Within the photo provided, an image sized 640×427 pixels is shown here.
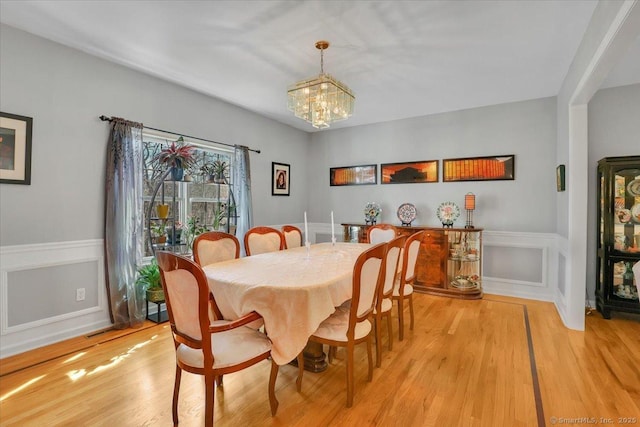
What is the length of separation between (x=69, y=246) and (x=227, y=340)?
215 centimetres

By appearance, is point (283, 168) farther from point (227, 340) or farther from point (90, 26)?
point (227, 340)

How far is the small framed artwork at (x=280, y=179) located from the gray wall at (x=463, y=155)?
740 mm

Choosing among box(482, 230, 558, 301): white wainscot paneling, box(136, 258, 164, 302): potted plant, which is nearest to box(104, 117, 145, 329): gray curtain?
box(136, 258, 164, 302): potted plant

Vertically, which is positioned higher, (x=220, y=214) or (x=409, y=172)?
(x=409, y=172)

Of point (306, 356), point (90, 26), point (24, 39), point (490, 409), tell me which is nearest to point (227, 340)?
point (306, 356)

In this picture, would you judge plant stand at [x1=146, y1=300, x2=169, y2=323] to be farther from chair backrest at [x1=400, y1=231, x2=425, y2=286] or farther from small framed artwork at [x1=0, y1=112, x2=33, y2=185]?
chair backrest at [x1=400, y1=231, x2=425, y2=286]

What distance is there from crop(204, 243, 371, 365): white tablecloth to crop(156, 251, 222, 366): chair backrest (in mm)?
311

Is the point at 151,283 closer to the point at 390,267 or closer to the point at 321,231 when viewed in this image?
the point at 390,267

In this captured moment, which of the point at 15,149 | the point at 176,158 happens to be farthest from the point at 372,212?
the point at 15,149

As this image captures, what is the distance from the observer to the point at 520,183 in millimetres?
4203

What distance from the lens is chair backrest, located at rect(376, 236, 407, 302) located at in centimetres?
231

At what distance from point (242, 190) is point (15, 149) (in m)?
2.39

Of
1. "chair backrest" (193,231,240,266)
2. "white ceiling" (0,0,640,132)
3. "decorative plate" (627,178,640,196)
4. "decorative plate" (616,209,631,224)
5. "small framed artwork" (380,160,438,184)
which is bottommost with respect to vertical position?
"chair backrest" (193,231,240,266)

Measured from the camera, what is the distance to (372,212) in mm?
5066
